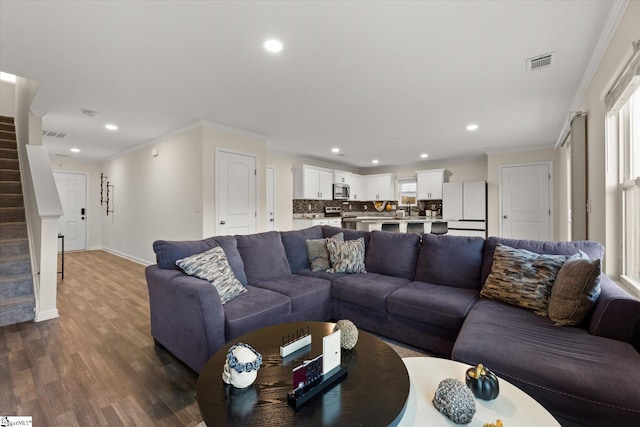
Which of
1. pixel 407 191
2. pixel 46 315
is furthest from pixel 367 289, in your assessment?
pixel 407 191

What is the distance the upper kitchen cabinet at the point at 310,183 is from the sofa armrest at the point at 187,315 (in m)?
4.65

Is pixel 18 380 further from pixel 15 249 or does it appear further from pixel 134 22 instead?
pixel 134 22

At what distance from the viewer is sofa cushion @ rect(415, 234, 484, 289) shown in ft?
8.45

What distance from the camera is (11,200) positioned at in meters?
3.88

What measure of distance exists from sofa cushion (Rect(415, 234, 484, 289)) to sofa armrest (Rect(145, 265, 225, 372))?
6.28 feet

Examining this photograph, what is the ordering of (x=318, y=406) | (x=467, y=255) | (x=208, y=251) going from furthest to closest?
(x=467, y=255)
(x=208, y=251)
(x=318, y=406)

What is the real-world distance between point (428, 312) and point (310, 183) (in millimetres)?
5009

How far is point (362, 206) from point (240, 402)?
27.3ft

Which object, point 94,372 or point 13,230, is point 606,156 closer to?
point 94,372

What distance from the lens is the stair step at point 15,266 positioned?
A: 3191 millimetres

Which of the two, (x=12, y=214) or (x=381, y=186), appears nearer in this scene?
(x=12, y=214)

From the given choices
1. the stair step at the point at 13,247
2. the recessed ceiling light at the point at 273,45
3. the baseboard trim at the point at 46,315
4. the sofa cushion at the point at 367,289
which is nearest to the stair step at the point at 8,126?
the stair step at the point at 13,247

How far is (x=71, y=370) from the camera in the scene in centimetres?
206

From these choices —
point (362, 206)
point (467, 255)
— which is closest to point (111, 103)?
point (467, 255)
